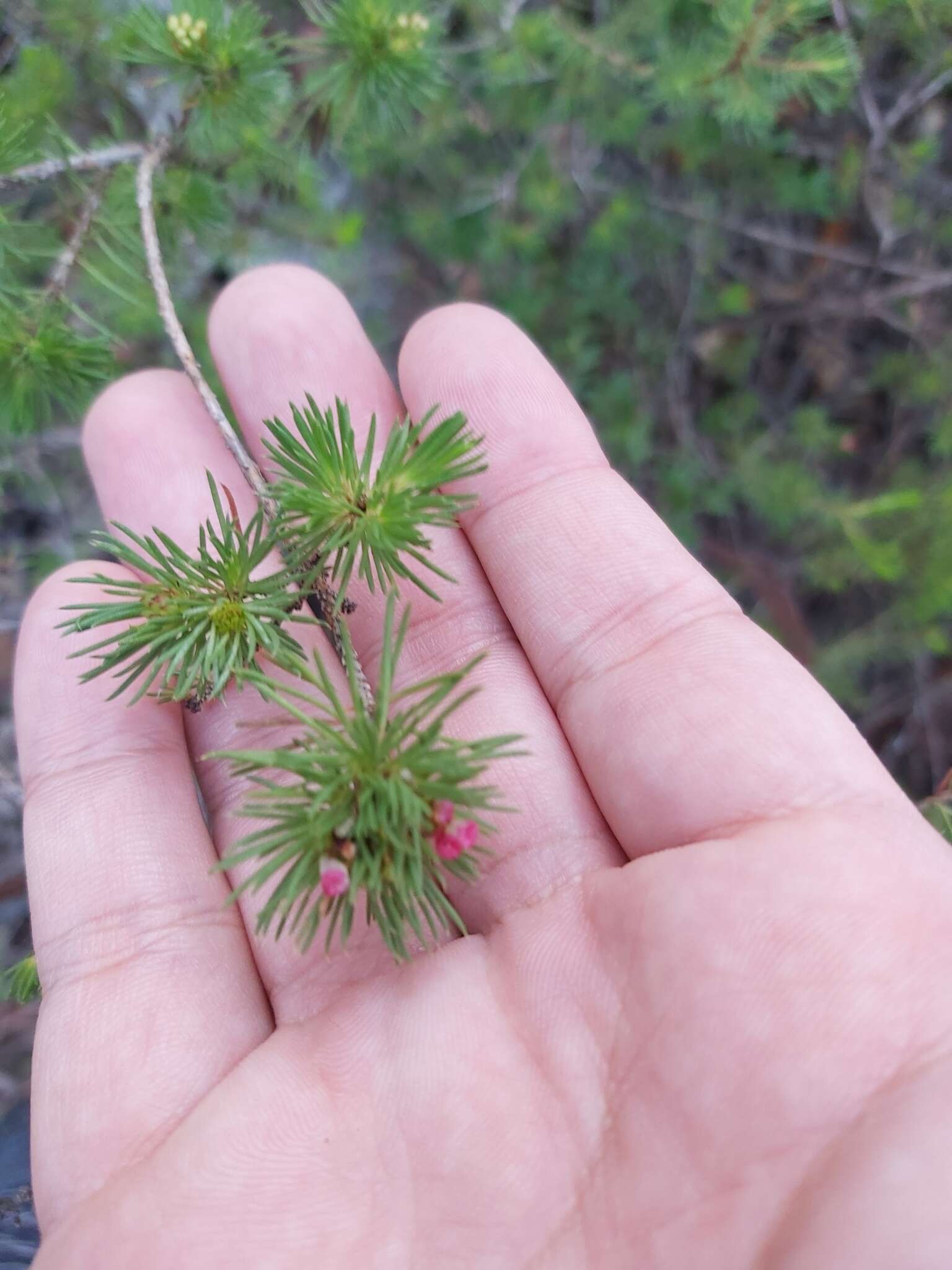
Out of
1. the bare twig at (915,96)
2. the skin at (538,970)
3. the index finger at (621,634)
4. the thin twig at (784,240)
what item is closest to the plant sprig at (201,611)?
the skin at (538,970)

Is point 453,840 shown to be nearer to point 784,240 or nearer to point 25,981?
point 25,981

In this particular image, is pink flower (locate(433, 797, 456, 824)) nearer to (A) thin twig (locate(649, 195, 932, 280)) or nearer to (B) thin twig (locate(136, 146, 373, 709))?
(B) thin twig (locate(136, 146, 373, 709))

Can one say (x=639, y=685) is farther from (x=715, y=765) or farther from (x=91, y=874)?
(x=91, y=874)

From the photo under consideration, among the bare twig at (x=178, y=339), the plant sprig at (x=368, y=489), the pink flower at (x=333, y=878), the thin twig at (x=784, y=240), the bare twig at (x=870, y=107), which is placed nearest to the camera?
the pink flower at (x=333, y=878)

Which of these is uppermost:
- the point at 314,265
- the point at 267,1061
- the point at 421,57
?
the point at 314,265

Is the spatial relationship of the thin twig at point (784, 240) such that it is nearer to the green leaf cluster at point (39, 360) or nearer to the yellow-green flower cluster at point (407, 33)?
the yellow-green flower cluster at point (407, 33)

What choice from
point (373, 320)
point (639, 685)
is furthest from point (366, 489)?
point (373, 320)

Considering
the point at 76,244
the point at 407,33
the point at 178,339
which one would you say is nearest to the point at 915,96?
the point at 407,33
